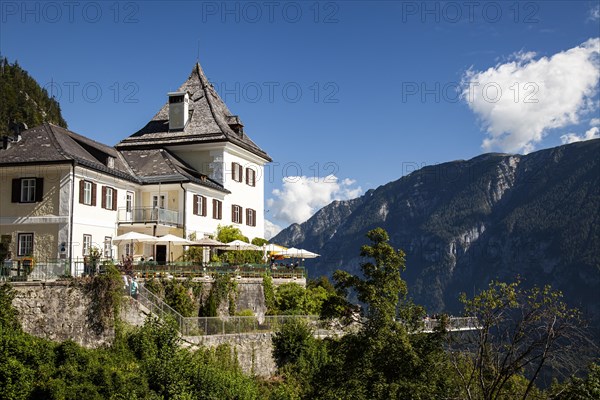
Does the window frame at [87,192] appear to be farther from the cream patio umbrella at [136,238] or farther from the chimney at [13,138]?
the chimney at [13,138]

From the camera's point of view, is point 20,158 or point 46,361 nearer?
point 46,361

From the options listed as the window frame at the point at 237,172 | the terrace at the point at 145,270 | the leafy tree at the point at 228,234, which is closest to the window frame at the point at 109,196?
the terrace at the point at 145,270

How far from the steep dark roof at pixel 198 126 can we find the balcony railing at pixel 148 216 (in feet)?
24.5

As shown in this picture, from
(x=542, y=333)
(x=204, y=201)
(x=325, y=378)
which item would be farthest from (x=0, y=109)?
(x=542, y=333)

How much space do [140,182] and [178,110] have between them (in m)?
8.98

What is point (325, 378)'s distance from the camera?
80.0ft

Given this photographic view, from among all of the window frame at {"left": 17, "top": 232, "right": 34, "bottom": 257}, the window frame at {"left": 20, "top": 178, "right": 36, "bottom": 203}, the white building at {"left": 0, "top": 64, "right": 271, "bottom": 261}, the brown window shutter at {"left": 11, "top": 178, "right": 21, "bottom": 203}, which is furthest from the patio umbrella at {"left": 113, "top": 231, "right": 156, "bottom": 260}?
the brown window shutter at {"left": 11, "top": 178, "right": 21, "bottom": 203}

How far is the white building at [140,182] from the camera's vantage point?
3525 cm

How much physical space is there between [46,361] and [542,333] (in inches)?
705

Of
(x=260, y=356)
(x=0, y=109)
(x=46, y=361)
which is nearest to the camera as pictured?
(x=46, y=361)

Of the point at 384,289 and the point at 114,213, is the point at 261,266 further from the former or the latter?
the point at 384,289

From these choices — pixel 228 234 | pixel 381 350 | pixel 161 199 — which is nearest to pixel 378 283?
pixel 381 350

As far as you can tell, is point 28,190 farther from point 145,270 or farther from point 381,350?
point 381,350

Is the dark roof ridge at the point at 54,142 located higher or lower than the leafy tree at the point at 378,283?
higher
